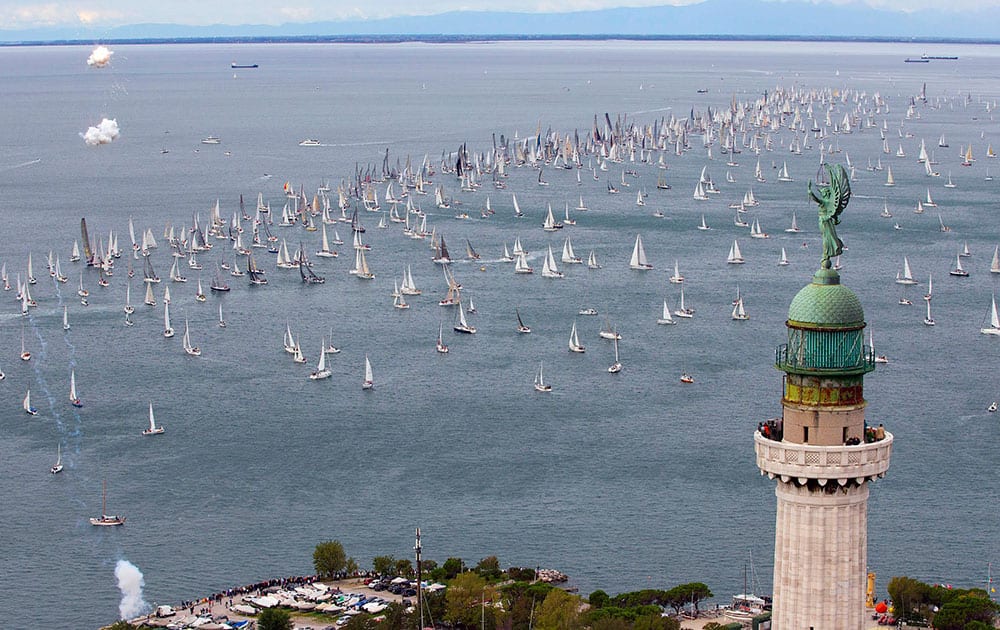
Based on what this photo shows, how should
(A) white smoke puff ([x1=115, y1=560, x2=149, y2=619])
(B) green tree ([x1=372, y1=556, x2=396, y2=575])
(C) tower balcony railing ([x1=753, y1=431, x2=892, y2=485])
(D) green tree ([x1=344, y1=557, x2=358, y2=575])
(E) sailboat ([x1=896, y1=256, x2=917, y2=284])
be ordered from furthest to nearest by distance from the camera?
(E) sailboat ([x1=896, y1=256, x2=917, y2=284]) → (D) green tree ([x1=344, y1=557, x2=358, y2=575]) → (B) green tree ([x1=372, y1=556, x2=396, y2=575]) → (A) white smoke puff ([x1=115, y1=560, x2=149, y2=619]) → (C) tower balcony railing ([x1=753, y1=431, x2=892, y2=485])

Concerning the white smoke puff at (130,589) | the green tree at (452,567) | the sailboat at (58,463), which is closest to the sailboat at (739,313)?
the sailboat at (58,463)

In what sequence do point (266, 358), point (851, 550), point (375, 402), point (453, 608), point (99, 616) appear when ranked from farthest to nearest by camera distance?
point (266, 358) < point (375, 402) < point (99, 616) < point (453, 608) < point (851, 550)

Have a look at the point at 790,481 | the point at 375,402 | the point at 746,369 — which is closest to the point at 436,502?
the point at 375,402

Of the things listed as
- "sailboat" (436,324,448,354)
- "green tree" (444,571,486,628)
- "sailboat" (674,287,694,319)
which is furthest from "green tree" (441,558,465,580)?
"sailboat" (674,287,694,319)

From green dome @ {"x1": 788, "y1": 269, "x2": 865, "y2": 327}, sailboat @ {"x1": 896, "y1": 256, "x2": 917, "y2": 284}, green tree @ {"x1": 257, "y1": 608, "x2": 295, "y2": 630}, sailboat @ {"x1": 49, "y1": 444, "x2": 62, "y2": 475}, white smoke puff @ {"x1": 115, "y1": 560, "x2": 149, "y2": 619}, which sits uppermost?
green dome @ {"x1": 788, "y1": 269, "x2": 865, "y2": 327}

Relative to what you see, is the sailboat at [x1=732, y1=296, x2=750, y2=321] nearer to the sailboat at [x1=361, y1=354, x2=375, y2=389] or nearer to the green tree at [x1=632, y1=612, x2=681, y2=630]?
the sailboat at [x1=361, y1=354, x2=375, y2=389]

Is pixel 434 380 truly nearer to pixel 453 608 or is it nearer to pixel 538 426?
pixel 538 426

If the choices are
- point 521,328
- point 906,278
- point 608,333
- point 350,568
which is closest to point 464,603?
point 350,568
